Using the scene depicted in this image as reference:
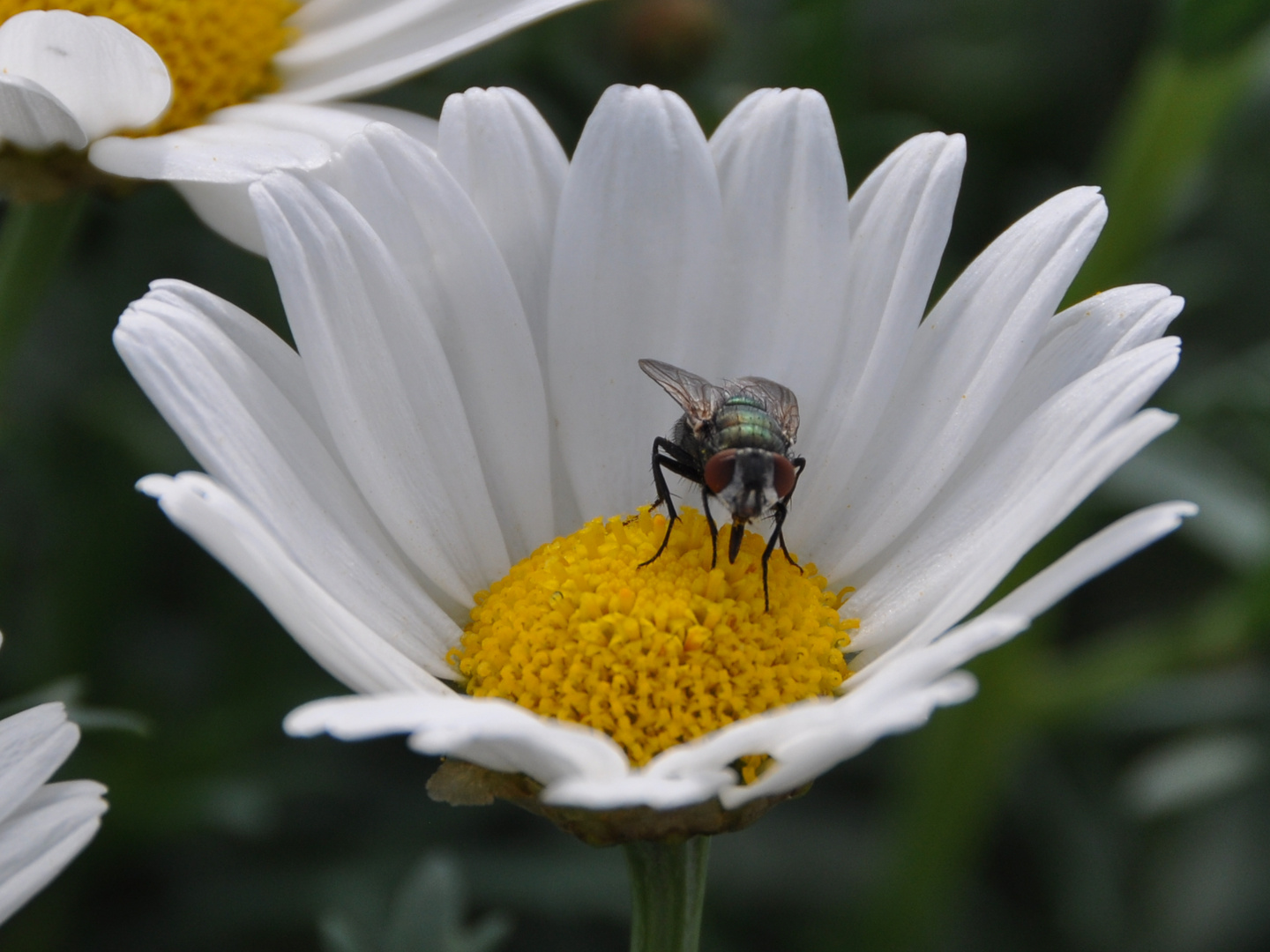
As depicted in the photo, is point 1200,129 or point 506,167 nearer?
point 506,167

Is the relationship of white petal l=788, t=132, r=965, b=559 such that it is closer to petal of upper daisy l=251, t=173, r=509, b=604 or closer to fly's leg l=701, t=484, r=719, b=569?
fly's leg l=701, t=484, r=719, b=569

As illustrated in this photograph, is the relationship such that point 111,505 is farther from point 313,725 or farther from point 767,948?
point 313,725

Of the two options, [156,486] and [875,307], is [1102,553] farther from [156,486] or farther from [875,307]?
[156,486]

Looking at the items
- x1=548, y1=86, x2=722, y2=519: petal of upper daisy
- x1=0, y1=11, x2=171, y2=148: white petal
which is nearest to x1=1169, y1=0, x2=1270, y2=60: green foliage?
x1=548, y1=86, x2=722, y2=519: petal of upper daisy

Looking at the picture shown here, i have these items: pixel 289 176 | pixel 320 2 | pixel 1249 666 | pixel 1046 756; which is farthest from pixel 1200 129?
pixel 289 176

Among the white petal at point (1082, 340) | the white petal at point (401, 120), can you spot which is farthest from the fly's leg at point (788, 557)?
the white petal at point (401, 120)

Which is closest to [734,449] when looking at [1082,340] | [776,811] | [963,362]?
[963,362]
